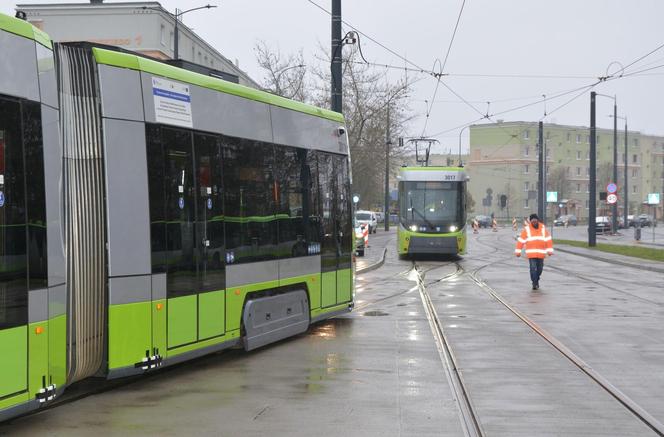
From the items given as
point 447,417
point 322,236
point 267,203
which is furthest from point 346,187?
point 447,417

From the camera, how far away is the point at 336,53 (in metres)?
20.1

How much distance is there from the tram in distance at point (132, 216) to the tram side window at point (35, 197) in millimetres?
14

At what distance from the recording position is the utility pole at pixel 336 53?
20.0 metres

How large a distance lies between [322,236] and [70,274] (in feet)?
17.9

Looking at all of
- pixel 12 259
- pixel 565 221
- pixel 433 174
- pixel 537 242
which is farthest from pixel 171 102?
pixel 565 221

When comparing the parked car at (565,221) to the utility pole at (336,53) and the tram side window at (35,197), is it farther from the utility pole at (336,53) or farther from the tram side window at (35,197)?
the tram side window at (35,197)

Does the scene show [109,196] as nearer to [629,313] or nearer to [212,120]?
[212,120]

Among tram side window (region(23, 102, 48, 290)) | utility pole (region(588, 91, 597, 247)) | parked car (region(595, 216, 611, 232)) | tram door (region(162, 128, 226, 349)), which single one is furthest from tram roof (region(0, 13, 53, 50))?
parked car (region(595, 216, 611, 232))

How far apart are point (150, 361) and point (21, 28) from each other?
3170 mm

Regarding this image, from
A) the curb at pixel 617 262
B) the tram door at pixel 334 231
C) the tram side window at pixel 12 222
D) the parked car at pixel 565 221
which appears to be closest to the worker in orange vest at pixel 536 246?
the tram door at pixel 334 231

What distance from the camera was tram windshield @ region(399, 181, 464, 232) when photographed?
1131 inches

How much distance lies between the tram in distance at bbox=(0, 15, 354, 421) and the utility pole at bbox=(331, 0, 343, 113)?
8.89m

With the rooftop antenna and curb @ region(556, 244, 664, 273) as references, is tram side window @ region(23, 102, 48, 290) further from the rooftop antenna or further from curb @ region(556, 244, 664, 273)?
the rooftop antenna

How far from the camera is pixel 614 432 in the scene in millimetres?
6691
